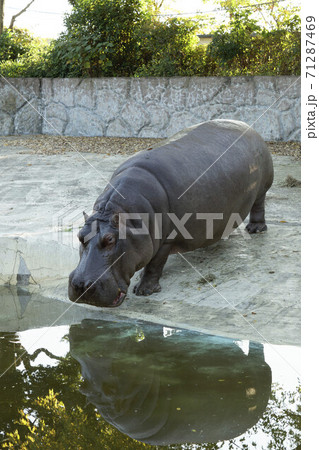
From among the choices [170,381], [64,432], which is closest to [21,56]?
[170,381]

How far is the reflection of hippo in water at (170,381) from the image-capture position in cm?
322

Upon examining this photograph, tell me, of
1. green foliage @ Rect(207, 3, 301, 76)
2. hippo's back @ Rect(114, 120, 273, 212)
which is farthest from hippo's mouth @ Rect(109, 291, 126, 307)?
green foliage @ Rect(207, 3, 301, 76)

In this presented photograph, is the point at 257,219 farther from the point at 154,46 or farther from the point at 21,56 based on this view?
the point at 21,56

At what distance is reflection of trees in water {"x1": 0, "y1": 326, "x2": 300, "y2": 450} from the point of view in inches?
121

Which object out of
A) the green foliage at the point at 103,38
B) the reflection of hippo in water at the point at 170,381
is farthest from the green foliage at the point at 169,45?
the reflection of hippo in water at the point at 170,381

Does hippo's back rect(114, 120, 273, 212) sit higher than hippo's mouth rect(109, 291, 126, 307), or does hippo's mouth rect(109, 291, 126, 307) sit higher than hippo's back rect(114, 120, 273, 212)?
hippo's back rect(114, 120, 273, 212)

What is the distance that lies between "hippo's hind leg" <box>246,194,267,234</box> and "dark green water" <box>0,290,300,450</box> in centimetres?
211

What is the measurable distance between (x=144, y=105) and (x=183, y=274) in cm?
761

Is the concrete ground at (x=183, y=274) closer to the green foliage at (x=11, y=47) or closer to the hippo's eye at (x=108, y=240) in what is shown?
the hippo's eye at (x=108, y=240)

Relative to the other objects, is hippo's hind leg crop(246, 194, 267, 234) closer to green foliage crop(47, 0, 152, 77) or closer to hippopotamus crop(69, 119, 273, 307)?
hippopotamus crop(69, 119, 273, 307)

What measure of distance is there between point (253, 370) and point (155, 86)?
30.7ft

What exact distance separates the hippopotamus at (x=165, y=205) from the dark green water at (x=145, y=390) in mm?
428

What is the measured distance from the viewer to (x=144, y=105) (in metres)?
12.5
